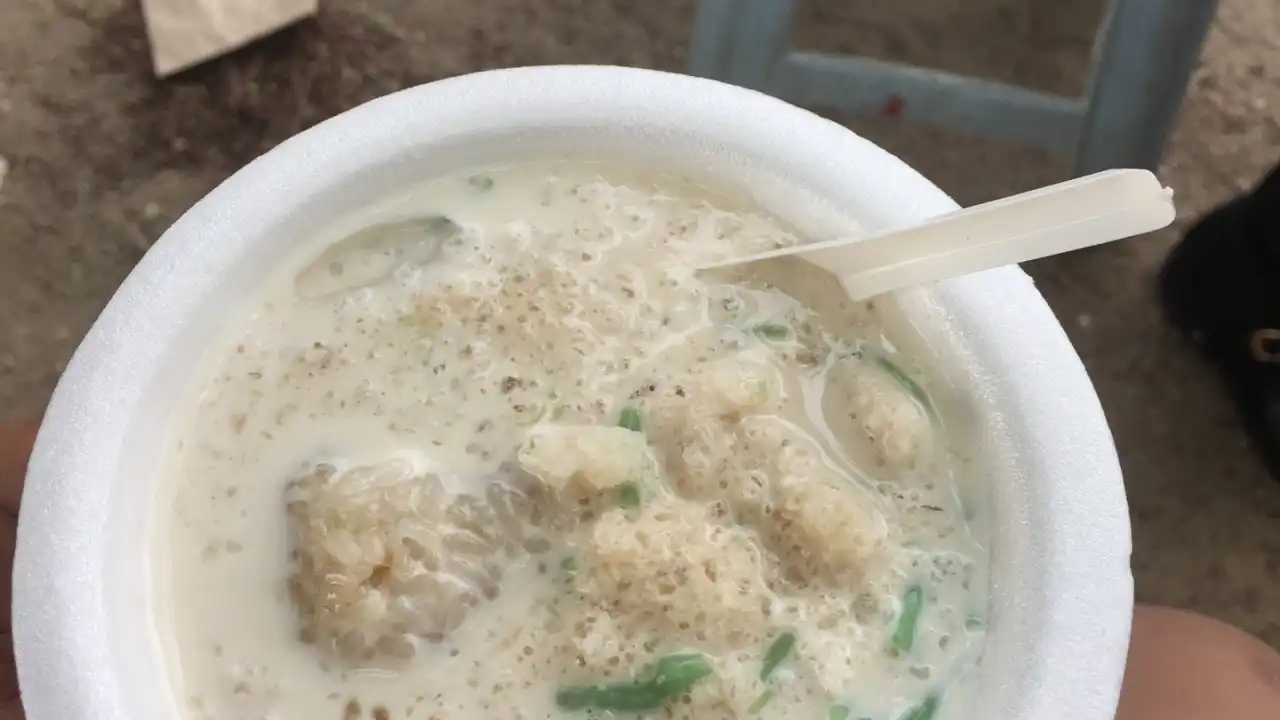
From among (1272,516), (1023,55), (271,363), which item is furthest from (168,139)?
(1272,516)

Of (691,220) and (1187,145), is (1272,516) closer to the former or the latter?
(1187,145)

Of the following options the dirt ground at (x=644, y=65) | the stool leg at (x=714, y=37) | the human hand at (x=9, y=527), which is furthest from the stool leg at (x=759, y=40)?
the human hand at (x=9, y=527)

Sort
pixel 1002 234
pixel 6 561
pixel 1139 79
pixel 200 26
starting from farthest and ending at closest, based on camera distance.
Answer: pixel 200 26 → pixel 1139 79 → pixel 6 561 → pixel 1002 234

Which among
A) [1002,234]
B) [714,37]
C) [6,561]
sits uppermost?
[1002,234]

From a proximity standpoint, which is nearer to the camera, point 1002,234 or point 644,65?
point 1002,234

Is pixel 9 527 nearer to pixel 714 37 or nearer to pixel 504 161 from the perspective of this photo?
pixel 504 161

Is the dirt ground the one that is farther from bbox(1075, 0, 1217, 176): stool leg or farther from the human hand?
the human hand

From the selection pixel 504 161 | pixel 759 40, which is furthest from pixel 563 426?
pixel 759 40

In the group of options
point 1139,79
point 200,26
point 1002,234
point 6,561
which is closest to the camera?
point 1002,234

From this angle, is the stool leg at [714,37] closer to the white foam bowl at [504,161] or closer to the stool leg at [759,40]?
the stool leg at [759,40]
